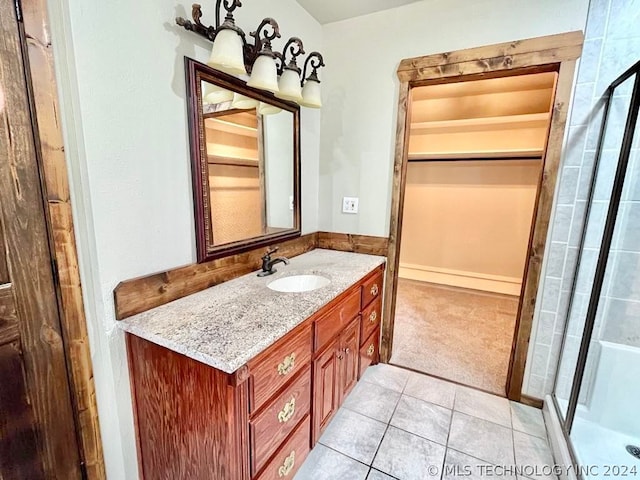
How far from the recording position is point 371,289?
6.29 ft

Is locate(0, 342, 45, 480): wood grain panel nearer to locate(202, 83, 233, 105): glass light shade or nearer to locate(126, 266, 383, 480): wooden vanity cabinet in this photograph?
locate(126, 266, 383, 480): wooden vanity cabinet

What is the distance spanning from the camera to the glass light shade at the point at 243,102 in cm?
147

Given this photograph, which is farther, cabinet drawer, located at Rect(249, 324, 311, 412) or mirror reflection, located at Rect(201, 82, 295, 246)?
mirror reflection, located at Rect(201, 82, 295, 246)

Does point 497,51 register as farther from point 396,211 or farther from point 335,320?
point 335,320

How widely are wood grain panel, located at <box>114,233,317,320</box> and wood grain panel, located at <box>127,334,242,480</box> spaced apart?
13 cm

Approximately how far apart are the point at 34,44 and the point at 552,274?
2413 millimetres

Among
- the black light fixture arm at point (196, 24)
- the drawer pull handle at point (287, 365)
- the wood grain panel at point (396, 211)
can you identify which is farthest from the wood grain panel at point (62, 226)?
the wood grain panel at point (396, 211)

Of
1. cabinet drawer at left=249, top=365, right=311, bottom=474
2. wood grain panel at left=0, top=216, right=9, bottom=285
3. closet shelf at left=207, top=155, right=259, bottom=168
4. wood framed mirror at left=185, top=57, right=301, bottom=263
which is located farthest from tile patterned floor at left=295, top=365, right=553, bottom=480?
closet shelf at left=207, top=155, right=259, bottom=168

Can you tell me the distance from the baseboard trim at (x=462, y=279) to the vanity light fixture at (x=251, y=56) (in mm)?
2939

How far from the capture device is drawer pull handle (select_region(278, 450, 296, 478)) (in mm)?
1165

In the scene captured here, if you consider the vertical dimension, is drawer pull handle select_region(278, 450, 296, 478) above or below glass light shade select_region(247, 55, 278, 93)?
below

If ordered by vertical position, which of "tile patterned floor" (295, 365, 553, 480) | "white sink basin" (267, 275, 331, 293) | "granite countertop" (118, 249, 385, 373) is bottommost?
"tile patterned floor" (295, 365, 553, 480)

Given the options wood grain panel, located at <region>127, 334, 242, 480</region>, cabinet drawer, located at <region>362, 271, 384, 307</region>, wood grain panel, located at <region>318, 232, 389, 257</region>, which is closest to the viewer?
wood grain panel, located at <region>127, 334, 242, 480</region>

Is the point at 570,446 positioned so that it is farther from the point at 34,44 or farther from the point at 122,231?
the point at 34,44
